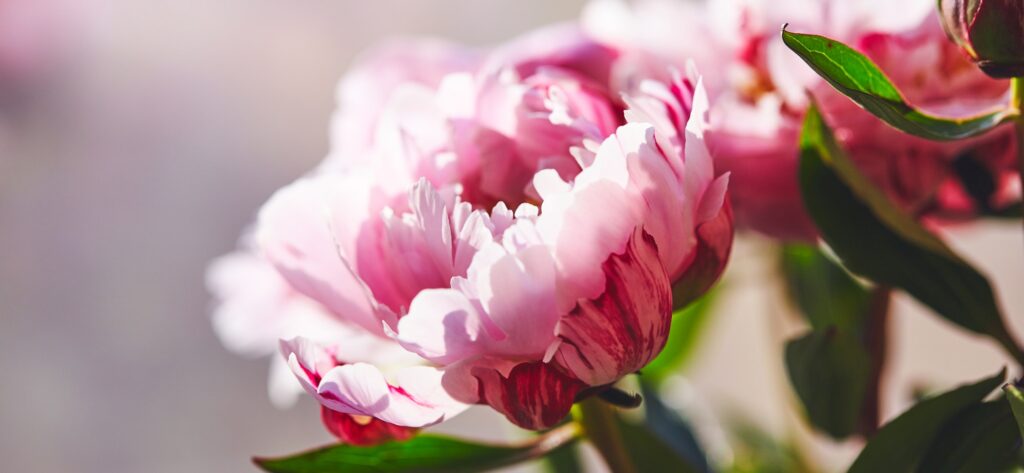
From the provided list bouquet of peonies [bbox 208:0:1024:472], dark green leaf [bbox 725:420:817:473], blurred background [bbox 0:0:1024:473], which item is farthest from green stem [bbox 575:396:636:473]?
blurred background [bbox 0:0:1024:473]

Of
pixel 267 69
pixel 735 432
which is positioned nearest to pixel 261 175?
pixel 267 69

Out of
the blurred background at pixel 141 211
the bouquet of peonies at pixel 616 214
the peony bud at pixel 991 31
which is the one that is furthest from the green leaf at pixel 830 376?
the blurred background at pixel 141 211

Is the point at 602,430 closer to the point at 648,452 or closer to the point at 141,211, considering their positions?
the point at 648,452

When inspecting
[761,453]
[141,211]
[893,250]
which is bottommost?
[761,453]

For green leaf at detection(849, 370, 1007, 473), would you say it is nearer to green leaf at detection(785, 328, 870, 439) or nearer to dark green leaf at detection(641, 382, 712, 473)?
green leaf at detection(785, 328, 870, 439)

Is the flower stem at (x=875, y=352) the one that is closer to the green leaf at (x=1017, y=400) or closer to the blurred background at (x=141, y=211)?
the green leaf at (x=1017, y=400)

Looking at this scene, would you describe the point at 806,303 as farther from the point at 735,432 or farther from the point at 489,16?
the point at 489,16

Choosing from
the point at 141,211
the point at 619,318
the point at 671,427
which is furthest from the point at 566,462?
the point at 141,211
